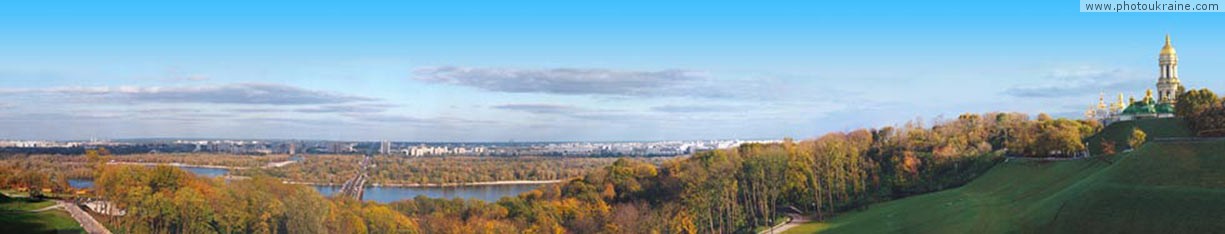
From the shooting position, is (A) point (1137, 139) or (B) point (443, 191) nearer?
(A) point (1137, 139)

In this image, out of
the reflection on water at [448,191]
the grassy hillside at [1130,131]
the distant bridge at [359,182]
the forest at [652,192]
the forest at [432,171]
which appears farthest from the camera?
the forest at [432,171]

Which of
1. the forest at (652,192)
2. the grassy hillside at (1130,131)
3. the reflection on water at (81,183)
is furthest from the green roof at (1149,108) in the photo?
the reflection on water at (81,183)

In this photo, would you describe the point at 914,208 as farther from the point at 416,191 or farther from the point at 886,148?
the point at 416,191

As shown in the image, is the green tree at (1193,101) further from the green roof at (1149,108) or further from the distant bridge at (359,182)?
the distant bridge at (359,182)

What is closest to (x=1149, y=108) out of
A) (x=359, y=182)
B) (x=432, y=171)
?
(x=359, y=182)

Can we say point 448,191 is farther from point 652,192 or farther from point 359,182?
point 652,192
